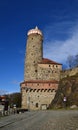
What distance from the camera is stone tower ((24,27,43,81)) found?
7931 cm

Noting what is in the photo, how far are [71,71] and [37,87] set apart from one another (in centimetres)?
1173

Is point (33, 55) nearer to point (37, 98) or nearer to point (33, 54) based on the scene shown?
point (33, 54)

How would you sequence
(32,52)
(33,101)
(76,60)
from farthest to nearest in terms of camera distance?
1. (76,60)
2. (32,52)
3. (33,101)

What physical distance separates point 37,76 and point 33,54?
7097mm

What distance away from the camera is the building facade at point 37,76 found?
2931 inches

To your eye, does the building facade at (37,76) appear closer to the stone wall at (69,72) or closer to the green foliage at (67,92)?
the stone wall at (69,72)

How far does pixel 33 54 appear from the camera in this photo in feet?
262

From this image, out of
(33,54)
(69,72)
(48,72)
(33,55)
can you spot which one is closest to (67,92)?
(69,72)

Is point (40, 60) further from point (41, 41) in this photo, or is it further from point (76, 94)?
point (76, 94)

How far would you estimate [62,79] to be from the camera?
76.4 m

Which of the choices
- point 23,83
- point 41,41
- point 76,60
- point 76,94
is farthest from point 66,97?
point 76,60

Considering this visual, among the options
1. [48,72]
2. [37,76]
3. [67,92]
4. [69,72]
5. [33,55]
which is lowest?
[67,92]

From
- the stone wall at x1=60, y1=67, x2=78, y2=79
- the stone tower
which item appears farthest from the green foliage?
the stone tower

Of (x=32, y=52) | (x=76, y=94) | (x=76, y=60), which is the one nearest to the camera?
(x=76, y=94)
